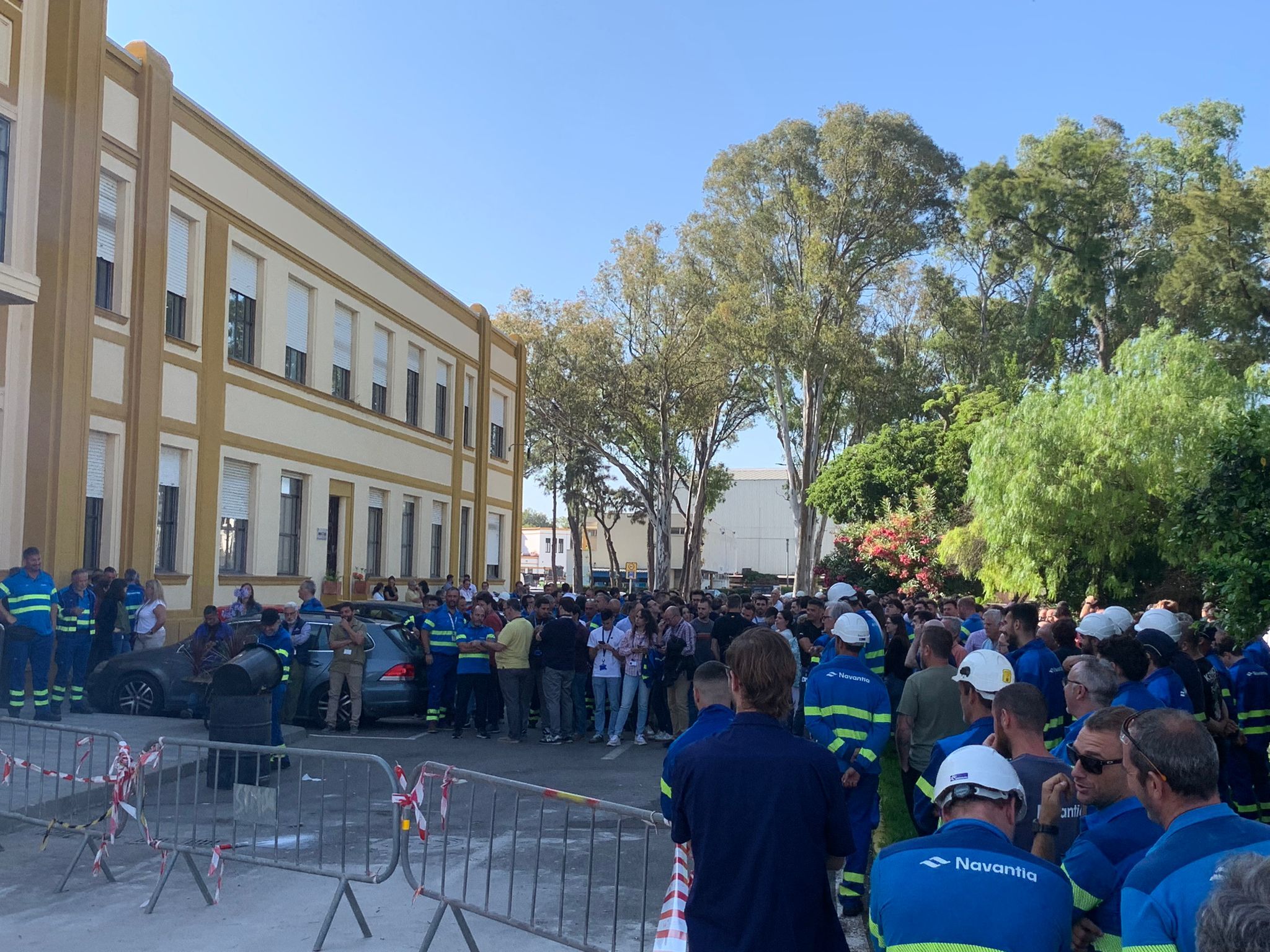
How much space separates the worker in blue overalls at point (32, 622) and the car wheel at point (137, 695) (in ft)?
4.07

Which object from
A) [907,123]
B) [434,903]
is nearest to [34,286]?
[434,903]

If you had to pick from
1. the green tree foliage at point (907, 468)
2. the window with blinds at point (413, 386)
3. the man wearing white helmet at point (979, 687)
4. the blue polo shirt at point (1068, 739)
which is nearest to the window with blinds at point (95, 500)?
the window with blinds at point (413, 386)

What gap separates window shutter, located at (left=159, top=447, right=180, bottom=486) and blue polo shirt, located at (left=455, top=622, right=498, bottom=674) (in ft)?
24.6

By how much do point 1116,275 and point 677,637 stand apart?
29491mm

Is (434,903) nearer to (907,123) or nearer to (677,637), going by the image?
(677,637)

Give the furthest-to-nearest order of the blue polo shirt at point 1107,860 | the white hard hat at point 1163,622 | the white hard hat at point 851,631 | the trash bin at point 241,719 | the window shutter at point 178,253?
the window shutter at point 178,253 → the trash bin at point 241,719 → the white hard hat at point 1163,622 → the white hard hat at point 851,631 → the blue polo shirt at point 1107,860

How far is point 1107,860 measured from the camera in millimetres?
3441

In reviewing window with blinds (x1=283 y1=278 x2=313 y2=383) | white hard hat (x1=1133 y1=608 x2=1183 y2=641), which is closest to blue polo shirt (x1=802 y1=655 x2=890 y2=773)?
white hard hat (x1=1133 y1=608 x2=1183 y2=641)

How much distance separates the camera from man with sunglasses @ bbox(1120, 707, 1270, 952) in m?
2.70

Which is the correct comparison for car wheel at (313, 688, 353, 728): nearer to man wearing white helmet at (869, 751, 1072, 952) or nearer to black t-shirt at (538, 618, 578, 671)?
black t-shirt at (538, 618, 578, 671)

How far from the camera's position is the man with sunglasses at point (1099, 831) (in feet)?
10.8

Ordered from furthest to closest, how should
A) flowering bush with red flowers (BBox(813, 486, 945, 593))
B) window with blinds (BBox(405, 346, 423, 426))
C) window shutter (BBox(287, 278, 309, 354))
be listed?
1. flowering bush with red flowers (BBox(813, 486, 945, 593))
2. window with blinds (BBox(405, 346, 423, 426))
3. window shutter (BBox(287, 278, 309, 354))

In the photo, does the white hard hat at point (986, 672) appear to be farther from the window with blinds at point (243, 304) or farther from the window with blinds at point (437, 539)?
the window with blinds at point (437, 539)

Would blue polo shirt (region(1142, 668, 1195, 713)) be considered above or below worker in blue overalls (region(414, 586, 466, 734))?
above
